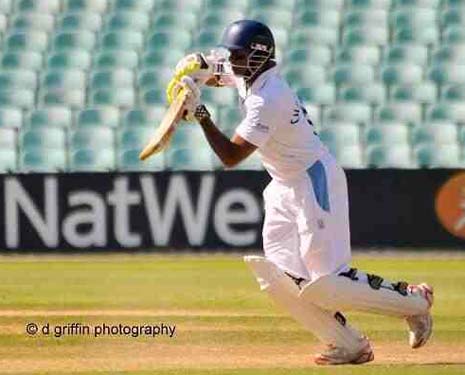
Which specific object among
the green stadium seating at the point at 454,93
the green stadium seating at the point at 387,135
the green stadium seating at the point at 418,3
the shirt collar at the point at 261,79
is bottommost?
the green stadium seating at the point at 387,135

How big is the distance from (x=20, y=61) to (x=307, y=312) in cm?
1104

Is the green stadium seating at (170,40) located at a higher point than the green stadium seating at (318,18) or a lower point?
lower

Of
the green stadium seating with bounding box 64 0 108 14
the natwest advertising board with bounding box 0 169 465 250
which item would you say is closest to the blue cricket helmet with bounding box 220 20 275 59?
the natwest advertising board with bounding box 0 169 465 250

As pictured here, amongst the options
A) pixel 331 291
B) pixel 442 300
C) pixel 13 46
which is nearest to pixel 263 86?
pixel 331 291

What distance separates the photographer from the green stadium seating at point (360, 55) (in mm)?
17125

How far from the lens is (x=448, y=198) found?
46.5 feet

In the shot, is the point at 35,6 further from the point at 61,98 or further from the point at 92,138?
the point at 92,138

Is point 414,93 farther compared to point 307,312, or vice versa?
point 414,93

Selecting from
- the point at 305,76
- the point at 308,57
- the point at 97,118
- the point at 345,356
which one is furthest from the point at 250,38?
the point at 308,57

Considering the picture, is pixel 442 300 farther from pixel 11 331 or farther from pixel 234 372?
pixel 234 372

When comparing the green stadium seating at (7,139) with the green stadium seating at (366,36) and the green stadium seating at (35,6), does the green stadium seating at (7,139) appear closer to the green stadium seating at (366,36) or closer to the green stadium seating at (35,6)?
the green stadium seating at (35,6)

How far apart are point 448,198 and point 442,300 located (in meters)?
Answer: 3.91

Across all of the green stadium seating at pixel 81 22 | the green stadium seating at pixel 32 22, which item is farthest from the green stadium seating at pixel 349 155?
the green stadium seating at pixel 32 22

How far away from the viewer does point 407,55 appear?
17.1 metres
